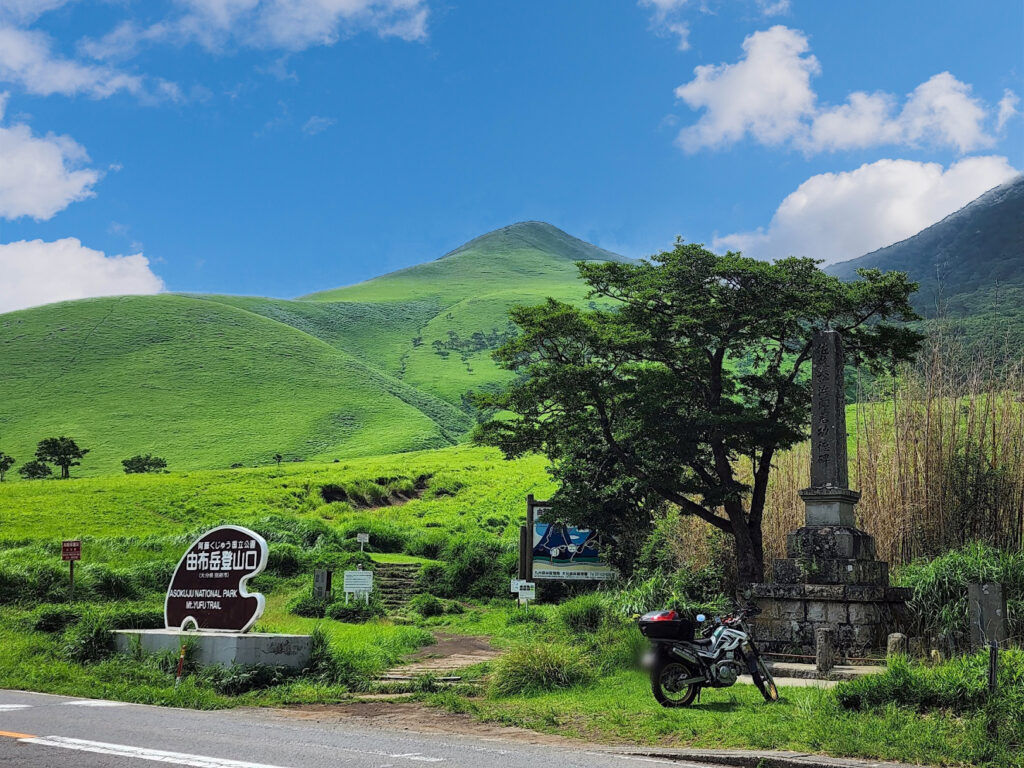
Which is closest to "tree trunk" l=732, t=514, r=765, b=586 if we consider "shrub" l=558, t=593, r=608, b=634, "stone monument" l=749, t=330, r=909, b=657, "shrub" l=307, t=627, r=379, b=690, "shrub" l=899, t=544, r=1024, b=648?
"shrub" l=558, t=593, r=608, b=634

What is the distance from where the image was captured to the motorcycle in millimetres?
10031

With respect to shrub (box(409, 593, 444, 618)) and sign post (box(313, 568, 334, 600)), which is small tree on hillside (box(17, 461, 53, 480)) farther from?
shrub (box(409, 593, 444, 618))

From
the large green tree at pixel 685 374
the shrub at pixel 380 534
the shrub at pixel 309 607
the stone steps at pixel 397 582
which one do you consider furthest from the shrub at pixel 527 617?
the shrub at pixel 380 534

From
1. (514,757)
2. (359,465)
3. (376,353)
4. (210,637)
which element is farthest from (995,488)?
(376,353)

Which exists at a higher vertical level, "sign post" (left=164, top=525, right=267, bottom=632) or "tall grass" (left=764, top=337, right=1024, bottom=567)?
"tall grass" (left=764, top=337, right=1024, bottom=567)

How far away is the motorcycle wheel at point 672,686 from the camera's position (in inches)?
394

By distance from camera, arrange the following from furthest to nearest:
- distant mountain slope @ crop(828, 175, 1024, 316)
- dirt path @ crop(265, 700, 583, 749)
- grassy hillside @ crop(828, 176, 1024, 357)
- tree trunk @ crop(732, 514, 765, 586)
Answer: distant mountain slope @ crop(828, 175, 1024, 316) → grassy hillside @ crop(828, 176, 1024, 357) → tree trunk @ crop(732, 514, 765, 586) → dirt path @ crop(265, 700, 583, 749)

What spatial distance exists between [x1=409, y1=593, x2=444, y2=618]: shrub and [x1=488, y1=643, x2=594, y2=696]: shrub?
487 inches

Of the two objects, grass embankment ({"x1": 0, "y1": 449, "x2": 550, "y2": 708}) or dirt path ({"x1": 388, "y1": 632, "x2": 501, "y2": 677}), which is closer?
grass embankment ({"x1": 0, "y1": 449, "x2": 550, "y2": 708})

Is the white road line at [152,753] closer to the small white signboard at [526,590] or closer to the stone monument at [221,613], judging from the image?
the stone monument at [221,613]

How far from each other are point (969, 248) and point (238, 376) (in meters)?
71.9

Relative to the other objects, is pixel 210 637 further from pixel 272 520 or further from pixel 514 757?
pixel 272 520

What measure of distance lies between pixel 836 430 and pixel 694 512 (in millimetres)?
4731

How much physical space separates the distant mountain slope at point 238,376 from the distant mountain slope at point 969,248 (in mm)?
43334
